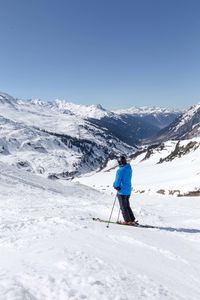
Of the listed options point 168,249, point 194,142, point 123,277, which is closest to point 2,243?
point 123,277

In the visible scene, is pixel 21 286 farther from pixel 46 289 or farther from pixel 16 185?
pixel 16 185

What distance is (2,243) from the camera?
11.4 m

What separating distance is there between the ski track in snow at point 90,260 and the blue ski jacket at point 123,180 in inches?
85.9

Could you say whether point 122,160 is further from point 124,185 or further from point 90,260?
point 90,260

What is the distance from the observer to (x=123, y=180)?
18219 millimetres

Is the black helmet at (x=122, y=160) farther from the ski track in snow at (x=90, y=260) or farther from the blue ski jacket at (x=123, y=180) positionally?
the ski track in snow at (x=90, y=260)

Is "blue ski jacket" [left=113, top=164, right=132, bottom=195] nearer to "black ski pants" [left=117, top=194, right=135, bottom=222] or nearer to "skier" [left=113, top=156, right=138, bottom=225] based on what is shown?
"skier" [left=113, top=156, right=138, bottom=225]

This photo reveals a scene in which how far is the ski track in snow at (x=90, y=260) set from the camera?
7270 millimetres

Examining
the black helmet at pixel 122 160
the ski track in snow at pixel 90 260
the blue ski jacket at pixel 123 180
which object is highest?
the black helmet at pixel 122 160

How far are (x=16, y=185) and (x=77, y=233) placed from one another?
817 inches

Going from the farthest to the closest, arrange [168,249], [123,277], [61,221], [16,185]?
[16,185], [61,221], [168,249], [123,277]

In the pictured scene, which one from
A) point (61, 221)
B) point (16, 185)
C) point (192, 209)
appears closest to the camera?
point (61, 221)

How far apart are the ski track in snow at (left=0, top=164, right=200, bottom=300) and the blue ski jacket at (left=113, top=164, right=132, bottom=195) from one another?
2183 millimetres

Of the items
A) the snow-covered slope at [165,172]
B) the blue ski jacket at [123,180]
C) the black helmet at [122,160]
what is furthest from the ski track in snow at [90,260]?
the snow-covered slope at [165,172]
